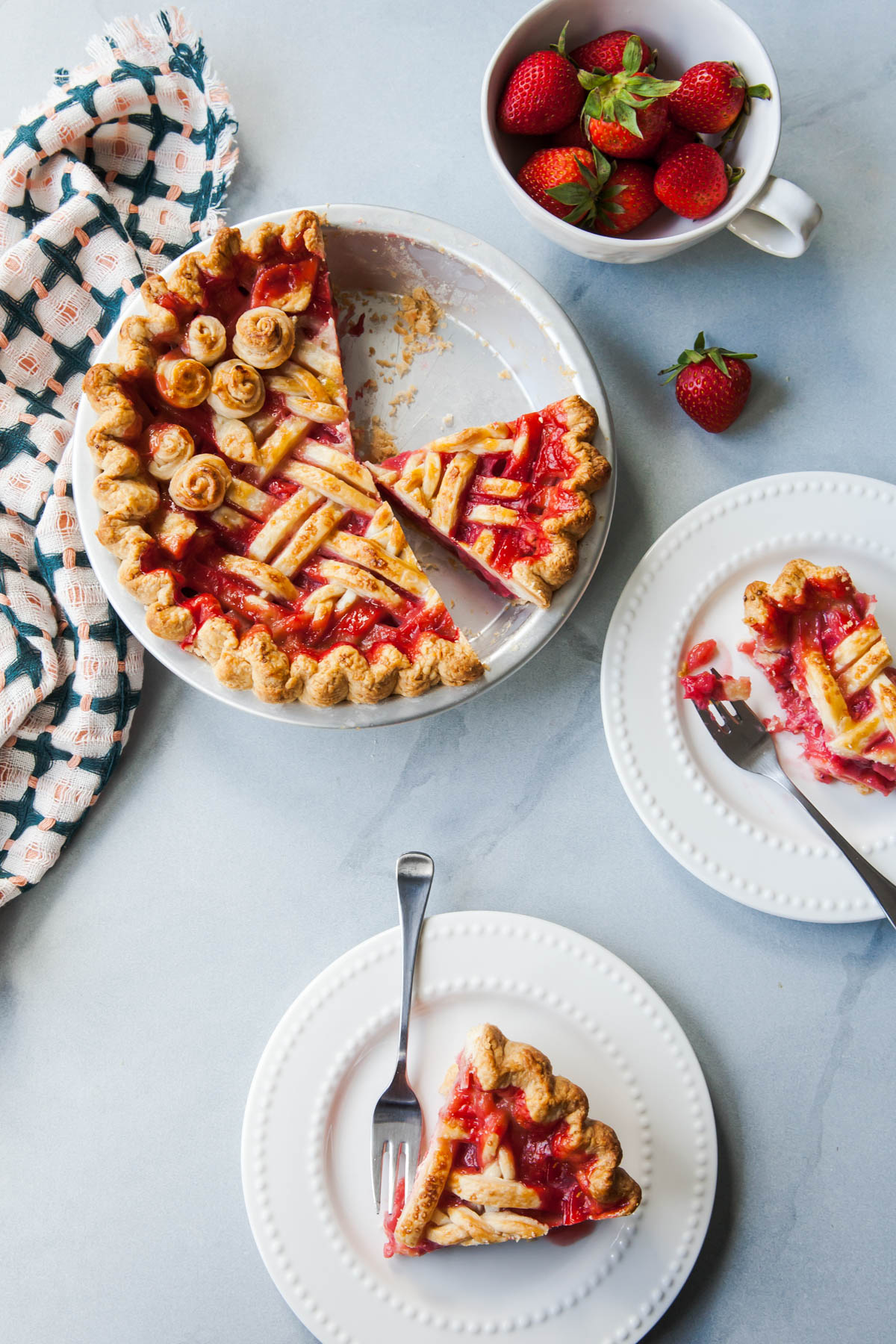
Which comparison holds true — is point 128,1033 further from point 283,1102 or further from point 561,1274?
point 561,1274

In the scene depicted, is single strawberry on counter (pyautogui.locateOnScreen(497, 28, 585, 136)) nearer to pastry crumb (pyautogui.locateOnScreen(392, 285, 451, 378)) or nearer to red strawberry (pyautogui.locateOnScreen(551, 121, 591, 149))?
red strawberry (pyautogui.locateOnScreen(551, 121, 591, 149))

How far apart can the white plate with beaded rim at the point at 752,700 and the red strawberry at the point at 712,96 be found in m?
0.63

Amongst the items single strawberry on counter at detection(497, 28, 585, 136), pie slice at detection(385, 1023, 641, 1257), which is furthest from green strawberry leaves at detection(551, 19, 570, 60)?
pie slice at detection(385, 1023, 641, 1257)

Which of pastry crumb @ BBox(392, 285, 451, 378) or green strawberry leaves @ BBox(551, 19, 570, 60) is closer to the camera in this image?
green strawberry leaves @ BBox(551, 19, 570, 60)

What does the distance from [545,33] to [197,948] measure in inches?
70.6

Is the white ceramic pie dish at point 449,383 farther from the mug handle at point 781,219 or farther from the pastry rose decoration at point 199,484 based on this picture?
the mug handle at point 781,219

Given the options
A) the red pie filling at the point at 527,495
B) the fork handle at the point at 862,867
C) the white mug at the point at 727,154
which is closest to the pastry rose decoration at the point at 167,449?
the red pie filling at the point at 527,495

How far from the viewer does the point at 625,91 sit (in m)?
1.58

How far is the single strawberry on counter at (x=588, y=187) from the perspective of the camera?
1671 millimetres

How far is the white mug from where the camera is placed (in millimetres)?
1672

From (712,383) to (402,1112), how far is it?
1430 mm

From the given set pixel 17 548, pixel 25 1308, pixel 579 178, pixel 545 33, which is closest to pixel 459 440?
pixel 579 178


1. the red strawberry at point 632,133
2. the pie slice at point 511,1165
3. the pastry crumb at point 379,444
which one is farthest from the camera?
the pastry crumb at point 379,444

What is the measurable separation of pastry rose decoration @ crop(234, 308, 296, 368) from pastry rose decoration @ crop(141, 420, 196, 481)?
17 cm
